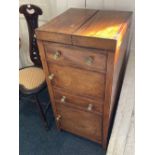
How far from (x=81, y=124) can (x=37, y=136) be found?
0.44m

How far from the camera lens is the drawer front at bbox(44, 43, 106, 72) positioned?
3.13 ft

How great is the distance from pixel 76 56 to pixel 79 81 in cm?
17

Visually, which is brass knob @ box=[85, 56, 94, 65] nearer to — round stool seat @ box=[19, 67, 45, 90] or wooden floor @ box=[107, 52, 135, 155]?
wooden floor @ box=[107, 52, 135, 155]

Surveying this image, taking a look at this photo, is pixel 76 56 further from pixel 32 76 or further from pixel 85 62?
pixel 32 76

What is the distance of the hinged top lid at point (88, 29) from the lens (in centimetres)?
89

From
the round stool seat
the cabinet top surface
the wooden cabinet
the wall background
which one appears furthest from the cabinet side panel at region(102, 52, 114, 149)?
the round stool seat

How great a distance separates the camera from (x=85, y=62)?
39.6 inches

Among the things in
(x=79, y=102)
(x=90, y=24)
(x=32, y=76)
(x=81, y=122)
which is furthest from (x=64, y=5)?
(x=81, y=122)

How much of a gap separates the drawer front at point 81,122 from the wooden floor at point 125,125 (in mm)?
196

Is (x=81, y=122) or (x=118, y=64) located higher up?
(x=118, y=64)

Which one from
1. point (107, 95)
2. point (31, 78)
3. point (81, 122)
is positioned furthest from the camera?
point (31, 78)

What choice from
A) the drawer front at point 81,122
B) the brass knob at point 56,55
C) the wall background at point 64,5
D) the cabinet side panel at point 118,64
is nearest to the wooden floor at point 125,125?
the cabinet side panel at point 118,64
